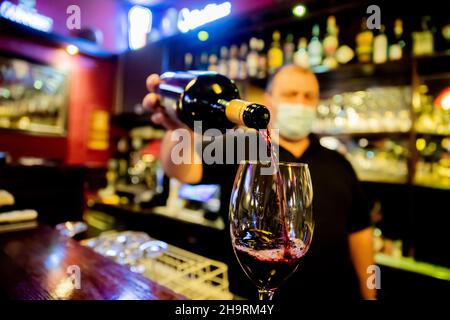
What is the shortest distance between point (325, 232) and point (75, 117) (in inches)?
153

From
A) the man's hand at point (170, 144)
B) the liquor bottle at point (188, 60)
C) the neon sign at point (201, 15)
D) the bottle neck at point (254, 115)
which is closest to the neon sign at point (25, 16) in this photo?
the neon sign at point (201, 15)

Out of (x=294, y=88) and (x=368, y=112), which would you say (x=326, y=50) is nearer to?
(x=368, y=112)

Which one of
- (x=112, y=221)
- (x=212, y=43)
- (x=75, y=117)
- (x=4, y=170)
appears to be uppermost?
(x=212, y=43)

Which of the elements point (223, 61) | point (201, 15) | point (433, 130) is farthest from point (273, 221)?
point (201, 15)

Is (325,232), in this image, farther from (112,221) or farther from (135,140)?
(135,140)

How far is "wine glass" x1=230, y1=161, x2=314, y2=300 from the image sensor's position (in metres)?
0.46

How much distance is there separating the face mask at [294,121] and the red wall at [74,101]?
3401 millimetres

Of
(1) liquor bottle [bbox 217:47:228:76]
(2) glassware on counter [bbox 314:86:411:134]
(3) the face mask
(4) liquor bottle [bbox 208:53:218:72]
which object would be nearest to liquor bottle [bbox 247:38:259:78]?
(1) liquor bottle [bbox 217:47:228:76]

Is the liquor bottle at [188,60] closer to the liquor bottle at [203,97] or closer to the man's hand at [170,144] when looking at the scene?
→ the man's hand at [170,144]

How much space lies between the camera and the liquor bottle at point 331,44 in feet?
7.34

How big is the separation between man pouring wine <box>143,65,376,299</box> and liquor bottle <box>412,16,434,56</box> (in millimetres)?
1044

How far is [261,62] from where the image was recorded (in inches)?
104
